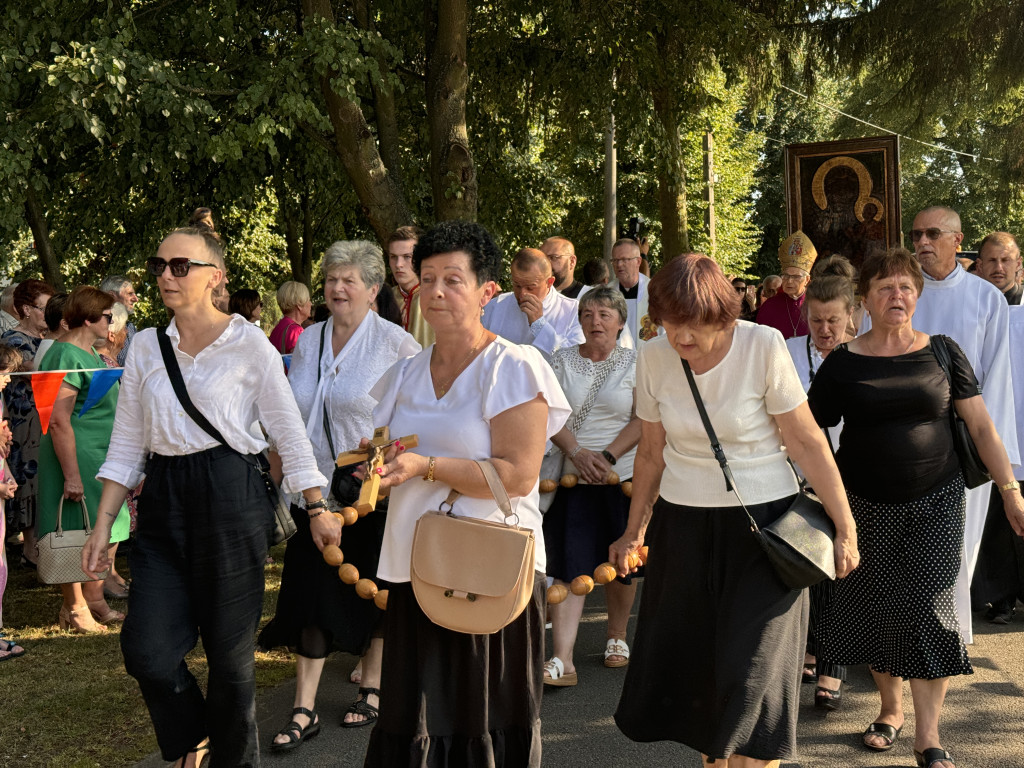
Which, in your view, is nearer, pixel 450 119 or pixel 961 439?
pixel 961 439

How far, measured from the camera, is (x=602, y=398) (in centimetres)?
614

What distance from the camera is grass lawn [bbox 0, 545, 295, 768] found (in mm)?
5152

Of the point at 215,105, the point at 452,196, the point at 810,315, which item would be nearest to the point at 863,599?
the point at 810,315

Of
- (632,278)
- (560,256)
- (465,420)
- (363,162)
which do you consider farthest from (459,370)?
(363,162)

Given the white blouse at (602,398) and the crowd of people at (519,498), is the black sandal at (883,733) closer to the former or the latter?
the crowd of people at (519,498)

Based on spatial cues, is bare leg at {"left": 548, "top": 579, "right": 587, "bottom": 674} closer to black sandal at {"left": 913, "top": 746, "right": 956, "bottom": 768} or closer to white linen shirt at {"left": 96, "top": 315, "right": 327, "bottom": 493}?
black sandal at {"left": 913, "top": 746, "right": 956, "bottom": 768}

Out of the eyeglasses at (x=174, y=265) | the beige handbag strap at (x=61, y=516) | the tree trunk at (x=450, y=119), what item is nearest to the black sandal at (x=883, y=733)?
the eyeglasses at (x=174, y=265)

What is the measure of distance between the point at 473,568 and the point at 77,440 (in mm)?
4603

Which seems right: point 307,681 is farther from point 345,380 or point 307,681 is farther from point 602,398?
point 602,398

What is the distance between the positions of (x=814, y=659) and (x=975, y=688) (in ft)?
2.57

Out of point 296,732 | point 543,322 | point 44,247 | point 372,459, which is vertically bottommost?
point 296,732

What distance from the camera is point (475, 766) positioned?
365 centimetres

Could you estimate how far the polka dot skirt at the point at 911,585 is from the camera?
4832mm

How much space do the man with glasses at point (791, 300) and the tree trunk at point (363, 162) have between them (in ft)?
13.5
